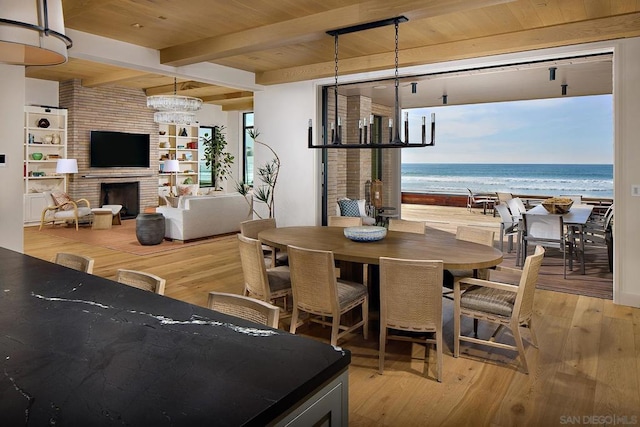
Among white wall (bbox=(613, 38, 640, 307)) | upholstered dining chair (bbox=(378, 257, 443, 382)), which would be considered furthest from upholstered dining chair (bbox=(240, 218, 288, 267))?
white wall (bbox=(613, 38, 640, 307))

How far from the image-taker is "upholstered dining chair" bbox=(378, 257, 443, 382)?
8.80 feet

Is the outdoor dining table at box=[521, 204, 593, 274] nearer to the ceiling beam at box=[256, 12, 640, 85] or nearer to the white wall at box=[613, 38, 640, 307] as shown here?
the white wall at box=[613, 38, 640, 307]

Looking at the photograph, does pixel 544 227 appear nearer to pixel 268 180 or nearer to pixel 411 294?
pixel 411 294

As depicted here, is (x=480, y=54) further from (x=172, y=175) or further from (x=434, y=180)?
(x=434, y=180)

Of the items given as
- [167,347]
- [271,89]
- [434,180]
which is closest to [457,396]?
[167,347]

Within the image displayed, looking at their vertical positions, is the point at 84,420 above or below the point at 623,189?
below

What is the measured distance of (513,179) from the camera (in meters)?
20.9

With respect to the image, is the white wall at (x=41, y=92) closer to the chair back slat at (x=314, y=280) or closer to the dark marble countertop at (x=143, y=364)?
the chair back slat at (x=314, y=280)

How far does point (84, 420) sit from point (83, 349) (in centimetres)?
34

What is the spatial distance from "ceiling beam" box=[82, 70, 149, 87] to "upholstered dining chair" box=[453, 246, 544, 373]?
20.7ft

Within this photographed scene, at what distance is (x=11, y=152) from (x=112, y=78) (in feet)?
13.7

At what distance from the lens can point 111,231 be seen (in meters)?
8.39

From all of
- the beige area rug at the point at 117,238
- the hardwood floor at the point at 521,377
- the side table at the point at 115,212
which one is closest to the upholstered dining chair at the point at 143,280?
the hardwood floor at the point at 521,377

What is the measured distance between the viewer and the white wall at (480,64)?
4191 mm
